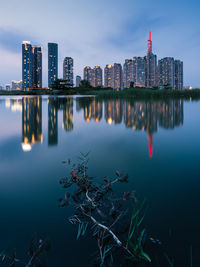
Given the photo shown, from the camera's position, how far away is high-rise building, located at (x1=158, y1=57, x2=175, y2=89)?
130000mm

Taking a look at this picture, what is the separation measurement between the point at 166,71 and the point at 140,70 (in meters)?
17.8

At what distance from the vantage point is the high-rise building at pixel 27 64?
141875 millimetres

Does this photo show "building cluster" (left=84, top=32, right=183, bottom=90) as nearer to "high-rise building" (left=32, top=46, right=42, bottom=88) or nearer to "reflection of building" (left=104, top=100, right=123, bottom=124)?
"high-rise building" (left=32, top=46, right=42, bottom=88)

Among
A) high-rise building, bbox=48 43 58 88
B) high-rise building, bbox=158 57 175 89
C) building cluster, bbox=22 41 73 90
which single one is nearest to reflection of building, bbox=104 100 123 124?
high-rise building, bbox=158 57 175 89

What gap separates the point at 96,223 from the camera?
4.52 ft

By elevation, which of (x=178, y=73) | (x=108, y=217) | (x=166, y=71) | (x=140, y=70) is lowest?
(x=108, y=217)

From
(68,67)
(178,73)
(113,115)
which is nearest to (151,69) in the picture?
(178,73)

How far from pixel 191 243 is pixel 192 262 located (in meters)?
0.14

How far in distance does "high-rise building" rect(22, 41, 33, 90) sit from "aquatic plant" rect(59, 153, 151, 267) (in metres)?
152

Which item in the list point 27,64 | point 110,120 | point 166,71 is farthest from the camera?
point 27,64

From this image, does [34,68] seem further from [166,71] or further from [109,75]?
[166,71]

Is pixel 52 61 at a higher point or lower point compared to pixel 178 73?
higher

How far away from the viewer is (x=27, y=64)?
474 feet

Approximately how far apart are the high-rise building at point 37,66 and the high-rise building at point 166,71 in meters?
91.5
